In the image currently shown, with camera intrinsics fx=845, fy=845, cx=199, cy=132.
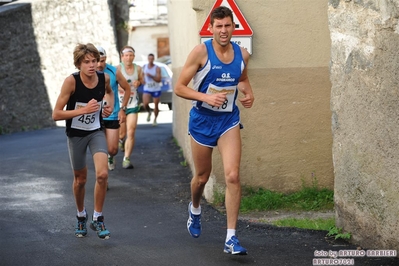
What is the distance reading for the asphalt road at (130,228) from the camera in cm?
704

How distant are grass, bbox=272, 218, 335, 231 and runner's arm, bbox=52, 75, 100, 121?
236 centimetres

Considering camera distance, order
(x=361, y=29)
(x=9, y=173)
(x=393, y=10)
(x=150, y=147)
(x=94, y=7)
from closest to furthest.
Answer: (x=393, y=10), (x=361, y=29), (x=9, y=173), (x=150, y=147), (x=94, y=7)

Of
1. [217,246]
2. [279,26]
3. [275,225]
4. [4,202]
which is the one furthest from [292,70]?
[4,202]

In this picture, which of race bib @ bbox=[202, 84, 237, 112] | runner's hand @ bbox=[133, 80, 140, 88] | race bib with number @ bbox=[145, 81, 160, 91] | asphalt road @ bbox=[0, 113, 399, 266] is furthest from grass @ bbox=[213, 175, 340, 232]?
race bib with number @ bbox=[145, 81, 160, 91]

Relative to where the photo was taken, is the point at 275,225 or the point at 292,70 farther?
the point at 292,70

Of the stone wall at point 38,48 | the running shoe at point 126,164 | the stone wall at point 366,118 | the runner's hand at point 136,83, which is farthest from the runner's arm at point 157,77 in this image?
the stone wall at point 366,118

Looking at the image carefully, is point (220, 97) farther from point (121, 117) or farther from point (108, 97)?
point (121, 117)

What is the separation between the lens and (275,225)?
8578 mm

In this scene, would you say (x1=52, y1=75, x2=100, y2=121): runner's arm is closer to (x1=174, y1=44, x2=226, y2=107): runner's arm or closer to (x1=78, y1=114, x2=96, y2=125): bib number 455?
(x1=78, y1=114, x2=96, y2=125): bib number 455

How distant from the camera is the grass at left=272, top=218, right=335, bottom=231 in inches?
330

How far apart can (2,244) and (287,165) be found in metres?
3.64

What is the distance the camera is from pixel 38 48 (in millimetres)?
22078

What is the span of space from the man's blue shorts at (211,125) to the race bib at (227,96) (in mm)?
67

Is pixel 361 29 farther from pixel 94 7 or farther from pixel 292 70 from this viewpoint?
pixel 94 7
